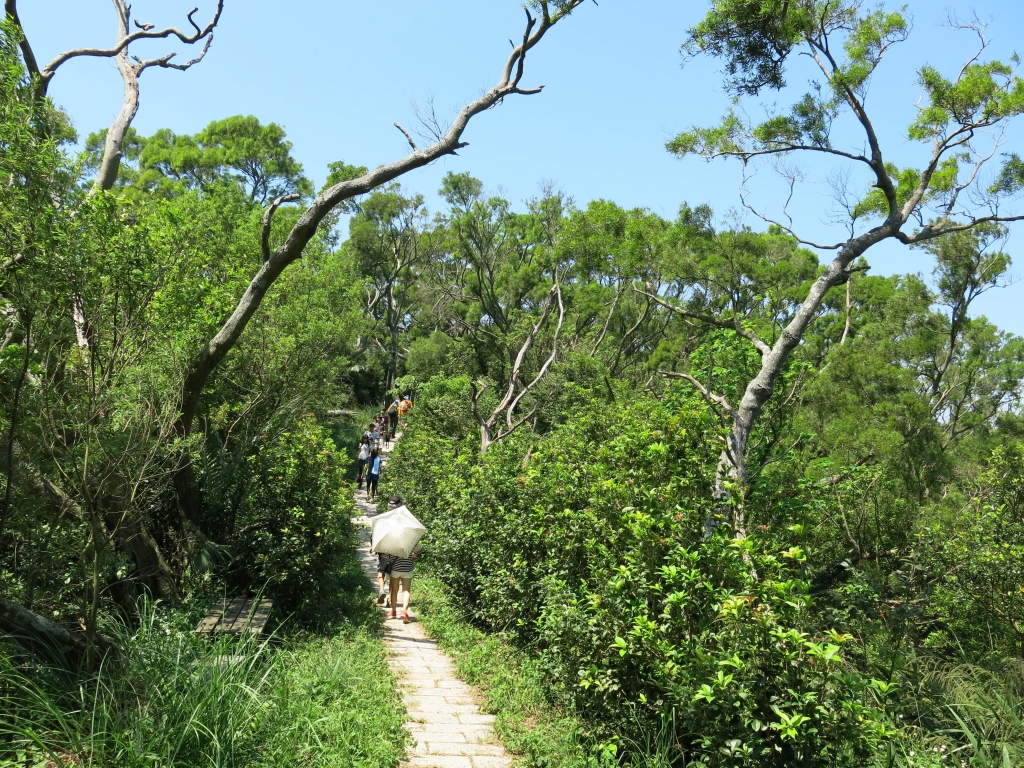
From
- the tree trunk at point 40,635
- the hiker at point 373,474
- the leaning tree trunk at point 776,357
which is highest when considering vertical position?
the leaning tree trunk at point 776,357

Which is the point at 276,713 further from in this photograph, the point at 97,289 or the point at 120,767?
the point at 97,289

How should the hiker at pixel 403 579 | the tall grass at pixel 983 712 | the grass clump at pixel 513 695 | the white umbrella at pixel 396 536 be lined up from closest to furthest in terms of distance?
the tall grass at pixel 983 712, the grass clump at pixel 513 695, the white umbrella at pixel 396 536, the hiker at pixel 403 579

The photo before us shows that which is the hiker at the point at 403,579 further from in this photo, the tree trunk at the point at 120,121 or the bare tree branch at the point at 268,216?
the tree trunk at the point at 120,121

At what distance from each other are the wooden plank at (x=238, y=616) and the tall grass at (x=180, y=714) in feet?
2.66

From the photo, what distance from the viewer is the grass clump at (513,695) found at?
5.18 m

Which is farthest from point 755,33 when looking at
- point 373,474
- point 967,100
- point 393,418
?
point 393,418

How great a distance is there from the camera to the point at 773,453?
341 inches

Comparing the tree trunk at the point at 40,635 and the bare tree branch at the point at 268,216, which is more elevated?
the bare tree branch at the point at 268,216

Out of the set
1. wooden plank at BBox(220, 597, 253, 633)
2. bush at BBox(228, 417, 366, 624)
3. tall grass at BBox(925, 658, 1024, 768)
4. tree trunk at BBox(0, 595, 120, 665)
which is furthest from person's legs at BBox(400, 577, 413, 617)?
tall grass at BBox(925, 658, 1024, 768)

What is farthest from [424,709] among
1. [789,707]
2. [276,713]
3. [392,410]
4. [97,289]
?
[392,410]

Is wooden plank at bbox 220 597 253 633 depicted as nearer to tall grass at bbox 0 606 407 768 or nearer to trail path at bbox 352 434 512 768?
tall grass at bbox 0 606 407 768

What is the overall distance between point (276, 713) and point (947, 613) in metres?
6.12

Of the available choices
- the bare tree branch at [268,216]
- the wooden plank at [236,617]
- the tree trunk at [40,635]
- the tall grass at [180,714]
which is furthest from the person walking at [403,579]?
the tree trunk at [40,635]

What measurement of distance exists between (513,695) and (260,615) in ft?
7.73
